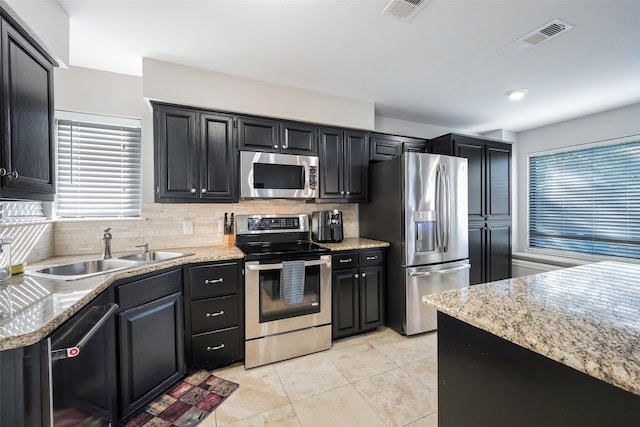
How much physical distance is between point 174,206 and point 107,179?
59cm

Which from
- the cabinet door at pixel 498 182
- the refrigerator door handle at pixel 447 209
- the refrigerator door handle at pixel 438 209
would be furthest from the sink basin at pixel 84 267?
the cabinet door at pixel 498 182

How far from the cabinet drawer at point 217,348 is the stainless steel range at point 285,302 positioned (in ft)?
0.29

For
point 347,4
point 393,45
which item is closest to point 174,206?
point 347,4

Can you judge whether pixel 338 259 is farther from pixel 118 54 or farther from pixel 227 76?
pixel 118 54

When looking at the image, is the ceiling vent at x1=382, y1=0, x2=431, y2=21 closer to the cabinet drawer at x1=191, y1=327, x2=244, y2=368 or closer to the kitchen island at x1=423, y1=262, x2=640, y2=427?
the kitchen island at x1=423, y1=262, x2=640, y2=427

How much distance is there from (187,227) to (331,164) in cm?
160

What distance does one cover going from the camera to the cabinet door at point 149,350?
1.59 metres

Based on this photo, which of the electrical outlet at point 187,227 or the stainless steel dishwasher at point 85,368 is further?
the electrical outlet at point 187,227

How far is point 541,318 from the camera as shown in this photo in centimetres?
87

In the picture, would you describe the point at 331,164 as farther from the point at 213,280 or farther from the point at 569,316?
the point at 569,316

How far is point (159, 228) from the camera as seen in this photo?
2.50m

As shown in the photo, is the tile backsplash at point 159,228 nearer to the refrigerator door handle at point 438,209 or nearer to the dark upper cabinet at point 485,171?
the refrigerator door handle at point 438,209

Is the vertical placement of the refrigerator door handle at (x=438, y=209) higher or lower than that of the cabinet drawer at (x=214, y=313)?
higher

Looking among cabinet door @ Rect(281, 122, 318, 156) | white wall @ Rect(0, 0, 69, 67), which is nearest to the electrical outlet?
cabinet door @ Rect(281, 122, 318, 156)
